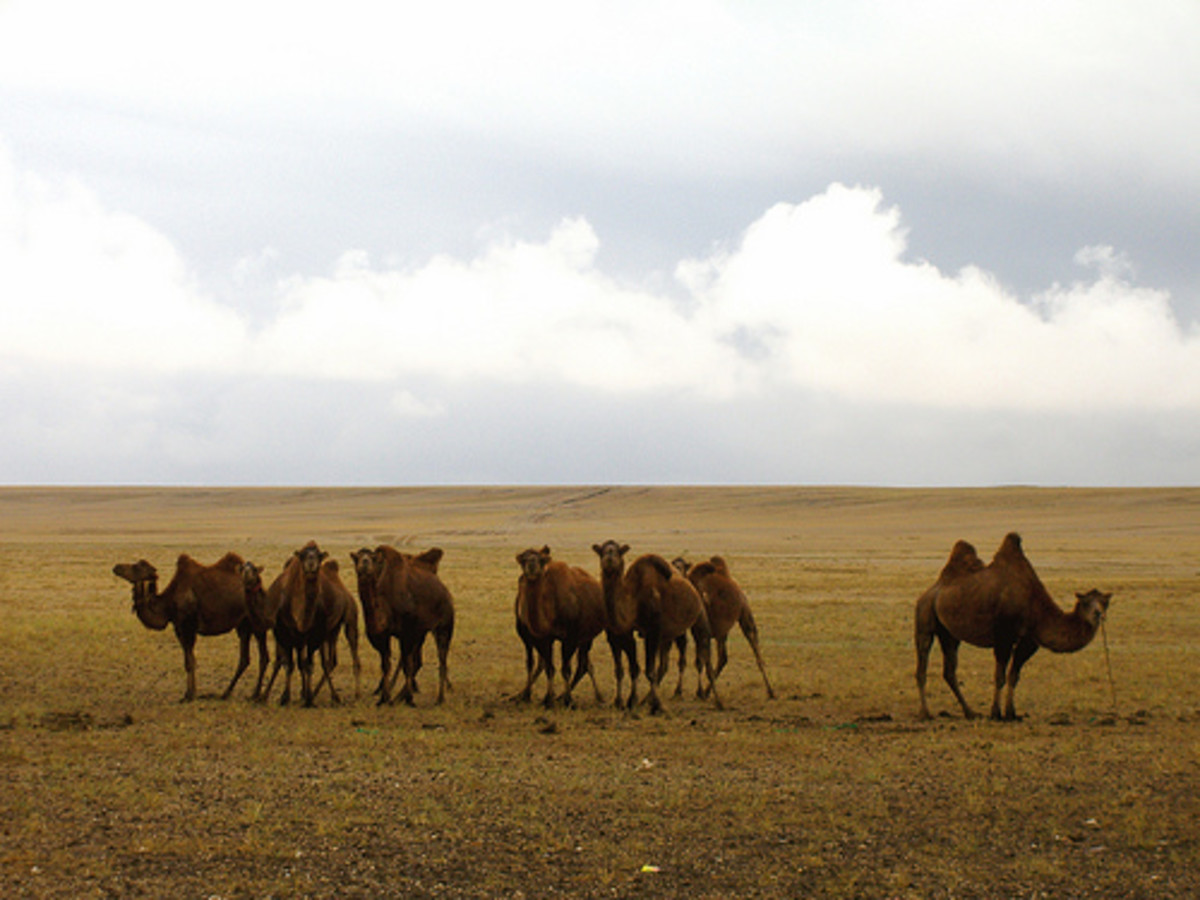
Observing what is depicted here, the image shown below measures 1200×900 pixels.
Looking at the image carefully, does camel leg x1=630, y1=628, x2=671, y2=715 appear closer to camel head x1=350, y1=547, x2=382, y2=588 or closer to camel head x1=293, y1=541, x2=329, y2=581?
camel head x1=350, y1=547, x2=382, y2=588

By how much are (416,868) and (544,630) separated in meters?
7.92

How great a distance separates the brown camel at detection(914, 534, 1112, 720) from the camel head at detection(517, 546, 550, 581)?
15.9 ft

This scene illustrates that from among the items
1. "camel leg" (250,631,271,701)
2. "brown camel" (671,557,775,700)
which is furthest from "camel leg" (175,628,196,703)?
"brown camel" (671,557,775,700)

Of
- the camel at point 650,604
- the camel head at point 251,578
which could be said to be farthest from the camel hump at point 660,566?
the camel head at point 251,578

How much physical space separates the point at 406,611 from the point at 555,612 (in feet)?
6.65

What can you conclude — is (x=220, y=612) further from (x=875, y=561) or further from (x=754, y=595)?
(x=875, y=561)

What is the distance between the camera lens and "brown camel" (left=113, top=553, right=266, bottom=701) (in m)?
16.5

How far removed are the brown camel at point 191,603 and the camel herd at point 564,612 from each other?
19 mm

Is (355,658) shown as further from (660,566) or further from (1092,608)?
(1092,608)

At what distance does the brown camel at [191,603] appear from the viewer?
54.2 ft

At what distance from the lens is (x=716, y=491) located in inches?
5197

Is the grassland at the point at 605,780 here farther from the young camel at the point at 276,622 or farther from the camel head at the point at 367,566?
the camel head at the point at 367,566

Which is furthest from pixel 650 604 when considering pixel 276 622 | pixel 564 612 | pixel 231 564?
pixel 231 564

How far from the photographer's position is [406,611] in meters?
16.3
